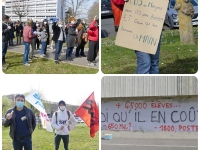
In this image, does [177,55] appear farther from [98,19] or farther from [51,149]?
[51,149]

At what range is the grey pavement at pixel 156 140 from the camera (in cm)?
380

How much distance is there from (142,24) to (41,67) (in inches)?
37.5

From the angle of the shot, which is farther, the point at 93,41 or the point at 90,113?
the point at 93,41

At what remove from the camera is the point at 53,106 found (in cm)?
344

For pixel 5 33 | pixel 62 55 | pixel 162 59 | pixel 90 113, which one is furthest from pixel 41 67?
pixel 162 59

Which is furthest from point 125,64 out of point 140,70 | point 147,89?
point 140,70

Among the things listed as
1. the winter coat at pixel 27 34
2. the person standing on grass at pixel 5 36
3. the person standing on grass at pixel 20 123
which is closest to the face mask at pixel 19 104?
the person standing on grass at pixel 20 123

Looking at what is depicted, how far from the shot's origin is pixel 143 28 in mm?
3145

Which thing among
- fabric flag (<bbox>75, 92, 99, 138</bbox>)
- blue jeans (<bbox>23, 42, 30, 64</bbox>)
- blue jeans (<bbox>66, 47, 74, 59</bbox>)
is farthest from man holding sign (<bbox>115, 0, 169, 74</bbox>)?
blue jeans (<bbox>23, 42, 30, 64</bbox>)

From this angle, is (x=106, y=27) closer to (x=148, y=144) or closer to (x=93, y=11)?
(x=93, y=11)

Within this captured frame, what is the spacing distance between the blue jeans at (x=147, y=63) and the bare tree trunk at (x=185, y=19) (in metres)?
1.05

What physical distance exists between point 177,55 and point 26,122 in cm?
161

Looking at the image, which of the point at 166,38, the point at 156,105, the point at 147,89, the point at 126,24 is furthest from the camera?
the point at 166,38

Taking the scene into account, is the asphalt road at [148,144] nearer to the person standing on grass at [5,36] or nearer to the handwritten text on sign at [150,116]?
the handwritten text on sign at [150,116]
